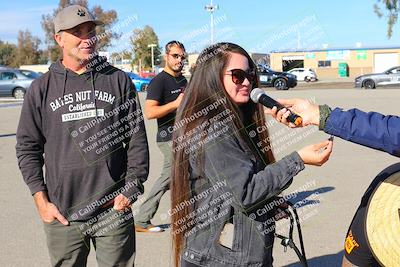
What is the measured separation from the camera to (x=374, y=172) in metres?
7.61

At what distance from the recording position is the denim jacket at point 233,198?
206cm

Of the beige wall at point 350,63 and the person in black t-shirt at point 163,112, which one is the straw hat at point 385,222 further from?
the beige wall at point 350,63

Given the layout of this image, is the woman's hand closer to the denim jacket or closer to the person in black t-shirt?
the denim jacket

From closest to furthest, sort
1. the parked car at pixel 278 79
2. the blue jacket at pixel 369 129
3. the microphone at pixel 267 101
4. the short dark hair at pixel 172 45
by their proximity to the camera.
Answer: the blue jacket at pixel 369 129 < the microphone at pixel 267 101 < the short dark hair at pixel 172 45 < the parked car at pixel 278 79

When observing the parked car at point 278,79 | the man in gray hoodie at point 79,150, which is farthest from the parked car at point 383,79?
the man in gray hoodie at point 79,150

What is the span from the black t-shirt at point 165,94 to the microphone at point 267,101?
2.94 meters

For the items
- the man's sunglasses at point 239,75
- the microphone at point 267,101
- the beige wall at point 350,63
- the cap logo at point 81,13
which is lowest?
the beige wall at point 350,63

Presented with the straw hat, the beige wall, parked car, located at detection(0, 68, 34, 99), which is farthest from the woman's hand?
the beige wall

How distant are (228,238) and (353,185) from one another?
508cm

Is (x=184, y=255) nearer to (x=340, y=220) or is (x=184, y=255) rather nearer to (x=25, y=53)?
(x=340, y=220)

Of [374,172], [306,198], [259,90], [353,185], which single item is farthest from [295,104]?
[374,172]

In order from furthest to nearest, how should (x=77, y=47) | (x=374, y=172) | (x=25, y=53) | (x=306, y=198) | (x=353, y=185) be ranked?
(x=25, y=53) → (x=374, y=172) → (x=353, y=185) → (x=306, y=198) → (x=77, y=47)

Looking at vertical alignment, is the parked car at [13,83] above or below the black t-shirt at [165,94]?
below

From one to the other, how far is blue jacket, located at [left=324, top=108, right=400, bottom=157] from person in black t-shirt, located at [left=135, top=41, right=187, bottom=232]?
3297 millimetres
